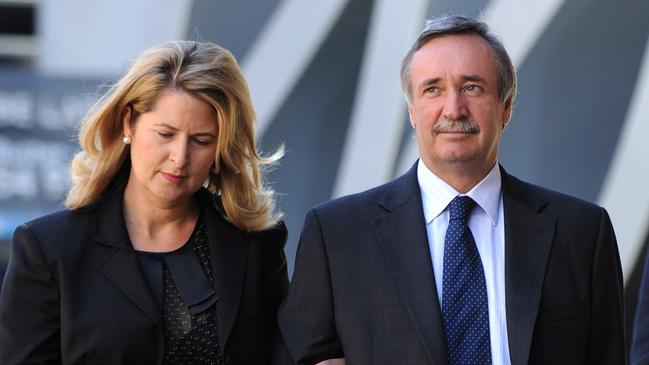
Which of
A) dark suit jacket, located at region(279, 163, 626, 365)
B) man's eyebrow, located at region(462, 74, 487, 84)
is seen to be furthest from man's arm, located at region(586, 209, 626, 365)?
man's eyebrow, located at region(462, 74, 487, 84)

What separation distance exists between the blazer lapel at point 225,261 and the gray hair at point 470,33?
24.2 inches

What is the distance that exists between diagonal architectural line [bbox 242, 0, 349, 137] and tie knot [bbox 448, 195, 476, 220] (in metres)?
2.00

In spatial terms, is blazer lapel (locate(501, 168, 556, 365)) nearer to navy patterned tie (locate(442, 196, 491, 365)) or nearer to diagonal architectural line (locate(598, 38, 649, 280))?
navy patterned tie (locate(442, 196, 491, 365))

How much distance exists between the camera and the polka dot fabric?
2.96 m

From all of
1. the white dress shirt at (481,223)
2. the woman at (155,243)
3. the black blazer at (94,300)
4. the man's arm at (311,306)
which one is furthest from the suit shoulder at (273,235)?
the white dress shirt at (481,223)

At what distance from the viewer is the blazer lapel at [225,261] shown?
3.04m

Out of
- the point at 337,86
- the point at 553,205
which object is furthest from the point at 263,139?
the point at 553,205

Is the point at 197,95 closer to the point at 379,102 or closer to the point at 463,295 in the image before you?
the point at 463,295

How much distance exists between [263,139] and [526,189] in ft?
6.48

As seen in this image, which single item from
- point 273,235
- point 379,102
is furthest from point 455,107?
point 379,102

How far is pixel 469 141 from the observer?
283 cm

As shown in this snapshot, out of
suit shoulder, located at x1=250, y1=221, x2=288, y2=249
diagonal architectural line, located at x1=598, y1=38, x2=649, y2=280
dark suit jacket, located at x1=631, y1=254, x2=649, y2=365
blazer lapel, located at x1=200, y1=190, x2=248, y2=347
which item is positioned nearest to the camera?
dark suit jacket, located at x1=631, y1=254, x2=649, y2=365

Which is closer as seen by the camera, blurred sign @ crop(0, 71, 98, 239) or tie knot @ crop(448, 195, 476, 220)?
tie knot @ crop(448, 195, 476, 220)

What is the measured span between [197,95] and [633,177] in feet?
7.23
